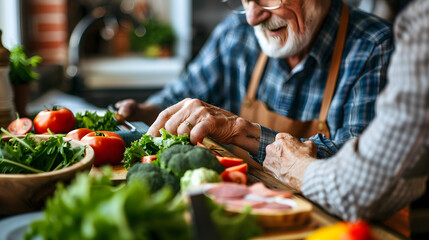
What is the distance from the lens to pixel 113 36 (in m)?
5.90

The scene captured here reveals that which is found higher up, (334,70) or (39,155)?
(334,70)

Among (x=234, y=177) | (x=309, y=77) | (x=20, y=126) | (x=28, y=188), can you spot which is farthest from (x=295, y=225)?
(x=309, y=77)

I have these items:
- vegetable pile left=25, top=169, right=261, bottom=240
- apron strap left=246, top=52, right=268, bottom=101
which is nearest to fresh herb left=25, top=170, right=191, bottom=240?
vegetable pile left=25, top=169, right=261, bottom=240

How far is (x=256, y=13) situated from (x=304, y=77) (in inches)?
18.2

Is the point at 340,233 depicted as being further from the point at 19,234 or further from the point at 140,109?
the point at 140,109

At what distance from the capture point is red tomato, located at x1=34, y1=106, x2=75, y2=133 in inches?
61.1

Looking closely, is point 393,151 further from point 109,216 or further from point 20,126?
point 20,126

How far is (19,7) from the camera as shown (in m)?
4.25

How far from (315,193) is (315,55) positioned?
1169 mm

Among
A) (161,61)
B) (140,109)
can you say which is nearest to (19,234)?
(140,109)

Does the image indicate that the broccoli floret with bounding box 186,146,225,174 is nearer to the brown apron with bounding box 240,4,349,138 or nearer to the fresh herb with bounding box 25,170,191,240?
the fresh herb with bounding box 25,170,191,240

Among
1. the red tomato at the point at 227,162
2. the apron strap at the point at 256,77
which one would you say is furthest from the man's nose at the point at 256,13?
the red tomato at the point at 227,162

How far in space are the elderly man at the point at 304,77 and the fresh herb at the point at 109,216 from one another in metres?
0.76

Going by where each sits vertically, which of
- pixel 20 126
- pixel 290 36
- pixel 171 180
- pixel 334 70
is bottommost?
pixel 20 126
